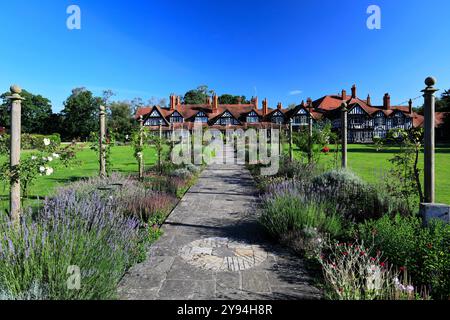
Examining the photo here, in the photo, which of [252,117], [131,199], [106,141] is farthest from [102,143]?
[252,117]

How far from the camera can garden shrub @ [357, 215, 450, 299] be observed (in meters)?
2.45

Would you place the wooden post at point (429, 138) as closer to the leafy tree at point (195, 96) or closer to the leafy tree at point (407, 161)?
the leafy tree at point (407, 161)

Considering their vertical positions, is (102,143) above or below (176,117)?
below

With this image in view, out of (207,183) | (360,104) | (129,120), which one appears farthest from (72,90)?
(207,183)

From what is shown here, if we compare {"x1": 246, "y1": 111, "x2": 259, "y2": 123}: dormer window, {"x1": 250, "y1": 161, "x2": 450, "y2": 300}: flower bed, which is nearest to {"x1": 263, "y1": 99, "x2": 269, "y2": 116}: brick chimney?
{"x1": 246, "y1": 111, "x2": 259, "y2": 123}: dormer window

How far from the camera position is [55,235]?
7.96 feet

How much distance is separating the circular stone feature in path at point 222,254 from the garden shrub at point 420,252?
1.37m

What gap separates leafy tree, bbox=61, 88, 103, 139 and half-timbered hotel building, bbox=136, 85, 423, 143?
11934 millimetres

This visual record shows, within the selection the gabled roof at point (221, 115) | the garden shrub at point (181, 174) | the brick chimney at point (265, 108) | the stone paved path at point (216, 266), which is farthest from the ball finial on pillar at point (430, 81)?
the brick chimney at point (265, 108)

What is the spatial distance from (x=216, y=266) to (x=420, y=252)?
6.92 ft

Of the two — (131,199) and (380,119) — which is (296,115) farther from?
(131,199)

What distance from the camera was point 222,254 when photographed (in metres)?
3.47

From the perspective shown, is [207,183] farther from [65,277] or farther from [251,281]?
[65,277]

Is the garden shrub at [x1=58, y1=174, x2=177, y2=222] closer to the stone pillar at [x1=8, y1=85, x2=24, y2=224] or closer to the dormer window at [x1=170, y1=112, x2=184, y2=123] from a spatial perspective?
the stone pillar at [x1=8, y1=85, x2=24, y2=224]
